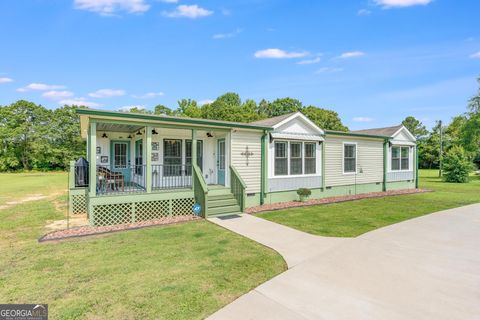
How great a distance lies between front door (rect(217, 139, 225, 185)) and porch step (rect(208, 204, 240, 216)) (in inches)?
59.9

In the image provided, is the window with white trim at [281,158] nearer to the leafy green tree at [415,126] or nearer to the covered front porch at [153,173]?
the covered front porch at [153,173]

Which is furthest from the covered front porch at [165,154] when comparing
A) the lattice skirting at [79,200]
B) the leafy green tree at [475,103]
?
the leafy green tree at [475,103]

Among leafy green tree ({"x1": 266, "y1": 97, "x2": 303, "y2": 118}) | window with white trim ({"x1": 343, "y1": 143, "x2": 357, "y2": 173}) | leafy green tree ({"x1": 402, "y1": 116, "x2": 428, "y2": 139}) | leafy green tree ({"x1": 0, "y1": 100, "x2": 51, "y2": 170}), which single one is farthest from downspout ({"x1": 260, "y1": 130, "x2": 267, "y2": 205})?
leafy green tree ({"x1": 402, "y1": 116, "x2": 428, "y2": 139})

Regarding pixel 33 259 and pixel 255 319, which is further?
pixel 33 259

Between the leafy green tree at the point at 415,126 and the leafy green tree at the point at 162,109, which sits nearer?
the leafy green tree at the point at 162,109

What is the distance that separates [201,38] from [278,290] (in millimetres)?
15769

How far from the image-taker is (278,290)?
142 inches

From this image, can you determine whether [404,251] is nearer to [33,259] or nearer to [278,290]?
[278,290]

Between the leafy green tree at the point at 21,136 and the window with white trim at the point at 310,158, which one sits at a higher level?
the leafy green tree at the point at 21,136

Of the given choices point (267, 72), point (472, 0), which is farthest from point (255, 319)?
point (267, 72)

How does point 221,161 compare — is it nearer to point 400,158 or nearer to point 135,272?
point 135,272

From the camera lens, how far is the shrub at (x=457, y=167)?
20.8 metres

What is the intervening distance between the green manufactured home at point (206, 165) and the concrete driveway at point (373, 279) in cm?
356

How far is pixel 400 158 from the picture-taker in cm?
1598
